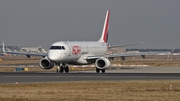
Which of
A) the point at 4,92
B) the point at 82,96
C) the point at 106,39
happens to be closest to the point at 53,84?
the point at 4,92

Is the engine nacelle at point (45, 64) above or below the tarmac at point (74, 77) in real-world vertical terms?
above

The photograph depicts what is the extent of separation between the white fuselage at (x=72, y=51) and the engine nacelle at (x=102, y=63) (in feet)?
9.34

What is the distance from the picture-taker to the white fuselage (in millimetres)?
68938

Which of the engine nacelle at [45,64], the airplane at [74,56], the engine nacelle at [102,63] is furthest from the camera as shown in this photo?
the engine nacelle at [45,64]

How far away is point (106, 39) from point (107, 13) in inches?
169

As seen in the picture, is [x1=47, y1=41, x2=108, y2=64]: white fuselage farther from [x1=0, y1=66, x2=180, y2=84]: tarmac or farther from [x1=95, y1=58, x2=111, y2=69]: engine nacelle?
[x1=0, y1=66, x2=180, y2=84]: tarmac

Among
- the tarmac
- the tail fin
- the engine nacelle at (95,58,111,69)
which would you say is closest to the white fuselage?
the engine nacelle at (95,58,111,69)

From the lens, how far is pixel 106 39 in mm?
86125

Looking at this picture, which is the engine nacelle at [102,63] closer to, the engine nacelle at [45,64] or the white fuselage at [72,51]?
the white fuselage at [72,51]

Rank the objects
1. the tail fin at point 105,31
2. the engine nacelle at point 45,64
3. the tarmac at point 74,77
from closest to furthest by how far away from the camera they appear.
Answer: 1. the tarmac at point 74,77
2. the engine nacelle at point 45,64
3. the tail fin at point 105,31

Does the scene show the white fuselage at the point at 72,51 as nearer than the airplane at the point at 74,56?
Yes

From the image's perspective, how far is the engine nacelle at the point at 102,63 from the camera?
71000 mm

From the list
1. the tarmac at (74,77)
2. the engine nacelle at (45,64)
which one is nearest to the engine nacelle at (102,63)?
the engine nacelle at (45,64)

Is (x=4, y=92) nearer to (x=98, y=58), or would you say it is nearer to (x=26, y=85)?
(x=26, y=85)
